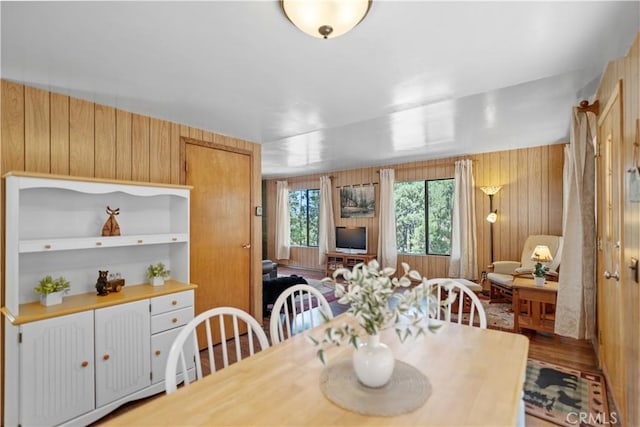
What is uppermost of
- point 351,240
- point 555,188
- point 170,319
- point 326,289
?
point 555,188

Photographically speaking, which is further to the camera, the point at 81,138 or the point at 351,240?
the point at 351,240

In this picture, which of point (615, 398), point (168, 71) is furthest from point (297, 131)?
point (615, 398)

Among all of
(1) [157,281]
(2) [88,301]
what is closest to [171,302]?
(1) [157,281]

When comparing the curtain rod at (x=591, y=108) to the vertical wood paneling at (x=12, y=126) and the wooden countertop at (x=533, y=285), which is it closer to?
the wooden countertop at (x=533, y=285)

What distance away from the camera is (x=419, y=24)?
1503mm

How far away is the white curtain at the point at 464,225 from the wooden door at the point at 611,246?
2.61 meters

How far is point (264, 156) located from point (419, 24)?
410 centimetres

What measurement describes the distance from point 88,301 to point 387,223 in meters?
5.01

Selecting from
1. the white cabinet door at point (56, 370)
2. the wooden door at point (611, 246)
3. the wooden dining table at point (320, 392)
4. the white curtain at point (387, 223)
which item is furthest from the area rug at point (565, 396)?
the white curtain at point (387, 223)

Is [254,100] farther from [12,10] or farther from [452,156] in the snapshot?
[452,156]

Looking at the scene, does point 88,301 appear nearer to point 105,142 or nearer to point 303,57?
point 105,142

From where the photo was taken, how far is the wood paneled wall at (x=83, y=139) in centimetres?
207

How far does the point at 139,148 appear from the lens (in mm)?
2691

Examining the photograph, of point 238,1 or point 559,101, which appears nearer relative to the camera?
point 238,1
